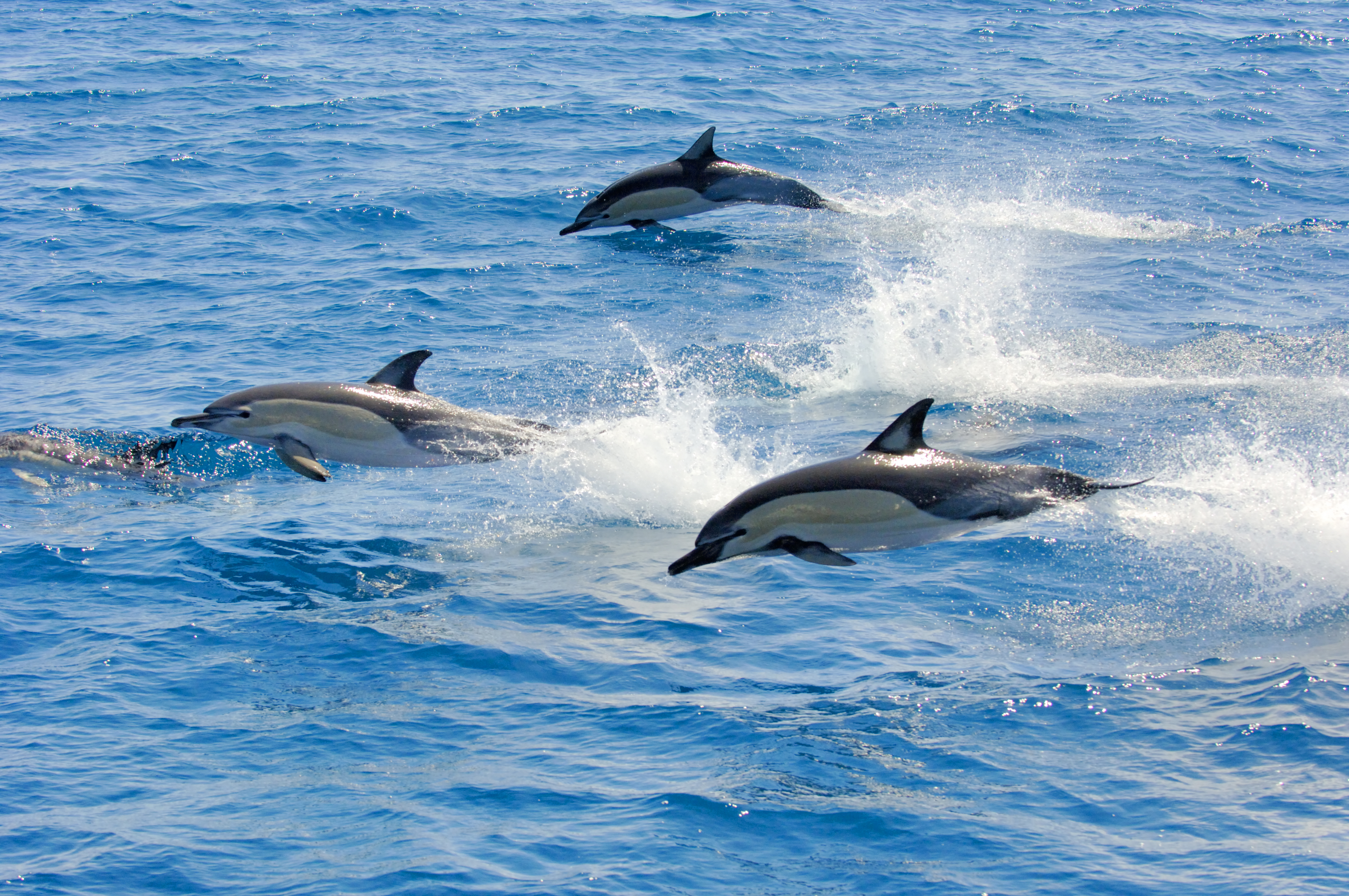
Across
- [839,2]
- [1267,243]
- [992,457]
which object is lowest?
[992,457]

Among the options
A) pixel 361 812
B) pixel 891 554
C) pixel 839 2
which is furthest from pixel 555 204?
pixel 839 2

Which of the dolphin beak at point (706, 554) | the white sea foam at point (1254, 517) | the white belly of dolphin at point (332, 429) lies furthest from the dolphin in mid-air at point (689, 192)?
the dolphin beak at point (706, 554)

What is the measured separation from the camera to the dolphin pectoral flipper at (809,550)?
6.44m

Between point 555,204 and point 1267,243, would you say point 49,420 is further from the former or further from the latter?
point 1267,243

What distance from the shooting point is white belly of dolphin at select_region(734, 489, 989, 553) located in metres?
6.45

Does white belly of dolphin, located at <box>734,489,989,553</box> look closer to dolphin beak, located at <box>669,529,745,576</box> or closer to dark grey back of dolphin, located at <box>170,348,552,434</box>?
dolphin beak, located at <box>669,529,745,576</box>

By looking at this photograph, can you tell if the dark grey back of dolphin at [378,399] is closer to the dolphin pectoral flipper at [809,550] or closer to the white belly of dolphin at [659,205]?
the dolphin pectoral flipper at [809,550]

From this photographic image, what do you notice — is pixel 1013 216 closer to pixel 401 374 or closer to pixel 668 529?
pixel 668 529

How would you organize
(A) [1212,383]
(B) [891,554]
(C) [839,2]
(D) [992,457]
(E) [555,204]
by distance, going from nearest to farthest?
(B) [891,554] → (D) [992,457] → (A) [1212,383] → (E) [555,204] → (C) [839,2]

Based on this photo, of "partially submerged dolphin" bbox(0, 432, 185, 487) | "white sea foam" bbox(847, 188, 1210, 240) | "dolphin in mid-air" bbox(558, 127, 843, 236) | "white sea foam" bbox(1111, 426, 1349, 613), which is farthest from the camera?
"white sea foam" bbox(847, 188, 1210, 240)

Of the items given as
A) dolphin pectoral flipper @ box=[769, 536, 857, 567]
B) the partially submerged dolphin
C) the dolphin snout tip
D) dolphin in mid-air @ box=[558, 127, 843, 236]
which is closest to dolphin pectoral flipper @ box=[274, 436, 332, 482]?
the partially submerged dolphin

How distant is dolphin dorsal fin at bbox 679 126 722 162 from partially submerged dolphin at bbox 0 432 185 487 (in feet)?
25.3

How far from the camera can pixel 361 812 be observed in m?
5.49

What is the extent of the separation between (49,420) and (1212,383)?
10056mm
